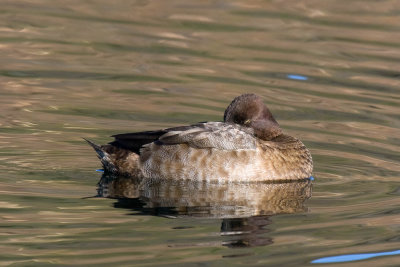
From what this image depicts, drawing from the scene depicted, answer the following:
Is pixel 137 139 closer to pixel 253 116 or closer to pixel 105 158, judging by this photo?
pixel 105 158

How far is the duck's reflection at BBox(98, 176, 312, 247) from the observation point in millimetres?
8922

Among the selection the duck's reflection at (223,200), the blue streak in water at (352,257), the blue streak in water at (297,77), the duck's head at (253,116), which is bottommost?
the blue streak in water at (352,257)

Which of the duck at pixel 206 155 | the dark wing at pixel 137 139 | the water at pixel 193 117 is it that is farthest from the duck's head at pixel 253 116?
the dark wing at pixel 137 139

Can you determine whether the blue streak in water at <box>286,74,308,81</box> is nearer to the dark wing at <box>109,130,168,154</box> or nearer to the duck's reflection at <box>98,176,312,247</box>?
the duck's reflection at <box>98,176,312,247</box>

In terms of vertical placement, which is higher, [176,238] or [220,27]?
[220,27]

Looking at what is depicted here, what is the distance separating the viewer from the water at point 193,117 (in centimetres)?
838

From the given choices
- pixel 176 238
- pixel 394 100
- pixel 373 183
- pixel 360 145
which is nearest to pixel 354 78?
pixel 394 100

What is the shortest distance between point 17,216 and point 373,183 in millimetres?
3795

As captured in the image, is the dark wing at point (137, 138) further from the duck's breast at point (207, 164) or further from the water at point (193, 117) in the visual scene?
the water at point (193, 117)

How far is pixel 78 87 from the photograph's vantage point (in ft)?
47.0

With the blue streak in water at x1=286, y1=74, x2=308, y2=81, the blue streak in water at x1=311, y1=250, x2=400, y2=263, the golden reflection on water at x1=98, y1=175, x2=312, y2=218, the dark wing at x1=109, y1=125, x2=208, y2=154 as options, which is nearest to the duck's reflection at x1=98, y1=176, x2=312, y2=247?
the golden reflection on water at x1=98, y1=175, x2=312, y2=218

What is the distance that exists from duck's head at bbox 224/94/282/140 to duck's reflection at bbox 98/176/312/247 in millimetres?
A: 766

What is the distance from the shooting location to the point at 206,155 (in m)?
10.8

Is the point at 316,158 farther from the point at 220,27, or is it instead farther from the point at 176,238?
the point at 220,27
